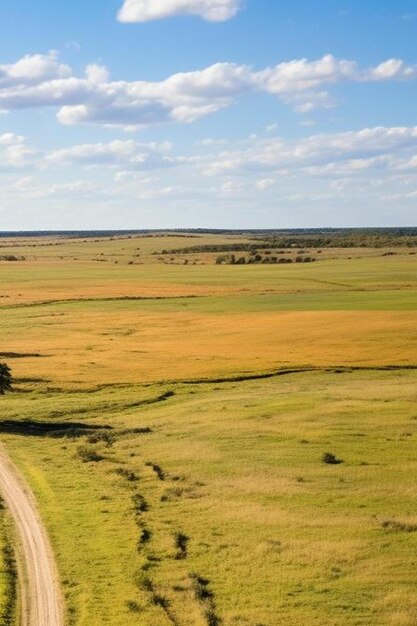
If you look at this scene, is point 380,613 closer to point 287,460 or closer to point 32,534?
point 32,534

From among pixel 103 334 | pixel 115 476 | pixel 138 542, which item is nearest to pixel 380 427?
pixel 115 476

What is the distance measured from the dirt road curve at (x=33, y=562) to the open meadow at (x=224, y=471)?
1.74ft

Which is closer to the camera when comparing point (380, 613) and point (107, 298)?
point (380, 613)

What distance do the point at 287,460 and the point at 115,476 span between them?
30.4 feet

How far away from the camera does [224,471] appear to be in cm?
4641

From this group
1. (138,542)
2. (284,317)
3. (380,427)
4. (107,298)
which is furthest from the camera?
(107,298)

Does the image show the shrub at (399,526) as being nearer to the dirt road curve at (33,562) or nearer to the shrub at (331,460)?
the shrub at (331,460)

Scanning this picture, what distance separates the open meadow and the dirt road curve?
1.74ft

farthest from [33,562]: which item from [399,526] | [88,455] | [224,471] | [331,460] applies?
[331,460]

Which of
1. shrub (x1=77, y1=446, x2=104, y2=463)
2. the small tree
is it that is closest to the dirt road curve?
shrub (x1=77, y1=446, x2=104, y2=463)

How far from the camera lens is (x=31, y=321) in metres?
124

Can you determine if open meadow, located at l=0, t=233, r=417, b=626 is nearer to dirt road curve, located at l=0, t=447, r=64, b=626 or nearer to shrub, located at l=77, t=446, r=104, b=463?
shrub, located at l=77, t=446, r=104, b=463

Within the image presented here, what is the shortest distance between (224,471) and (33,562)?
15309 millimetres

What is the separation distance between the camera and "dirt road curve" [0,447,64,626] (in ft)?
92.9
